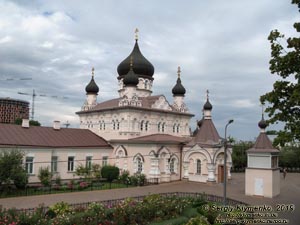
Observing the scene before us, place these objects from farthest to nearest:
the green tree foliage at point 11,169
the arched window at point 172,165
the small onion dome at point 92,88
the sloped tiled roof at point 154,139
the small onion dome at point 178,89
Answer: the small onion dome at point 92,88 < the small onion dome at point 178,89 < the arched window at point 172,165 < the sloped tiled roof at point 154,139 < the green tree foliage at point 11,169

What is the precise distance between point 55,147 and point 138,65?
532 inches

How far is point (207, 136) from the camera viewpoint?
3009 centimetres

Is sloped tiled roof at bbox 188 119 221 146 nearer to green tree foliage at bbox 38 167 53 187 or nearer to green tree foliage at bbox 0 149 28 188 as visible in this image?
green tree foliage at bbox 38 167 53 187

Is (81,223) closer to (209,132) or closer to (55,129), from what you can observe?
(55,129)

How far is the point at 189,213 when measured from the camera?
13867 mm

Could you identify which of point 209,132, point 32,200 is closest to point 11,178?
point 32,200

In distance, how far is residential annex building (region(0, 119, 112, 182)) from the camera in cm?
2436

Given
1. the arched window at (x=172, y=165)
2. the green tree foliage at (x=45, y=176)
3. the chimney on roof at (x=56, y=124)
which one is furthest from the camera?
the arched window at (x=172, y=165)

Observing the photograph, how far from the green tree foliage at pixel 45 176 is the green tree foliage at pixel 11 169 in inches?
97.0

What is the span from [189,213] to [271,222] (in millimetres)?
4017

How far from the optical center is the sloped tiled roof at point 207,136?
2963 centimetres

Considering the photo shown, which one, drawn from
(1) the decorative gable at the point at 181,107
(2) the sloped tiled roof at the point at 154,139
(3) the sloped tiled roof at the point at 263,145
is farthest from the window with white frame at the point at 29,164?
(1) the decorative gable at the point at 181,107

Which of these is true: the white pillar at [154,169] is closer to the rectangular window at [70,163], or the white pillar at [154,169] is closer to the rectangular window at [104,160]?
the rectangular window at [104,160]

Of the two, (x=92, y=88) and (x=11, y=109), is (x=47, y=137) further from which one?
(x=11, y=109)
